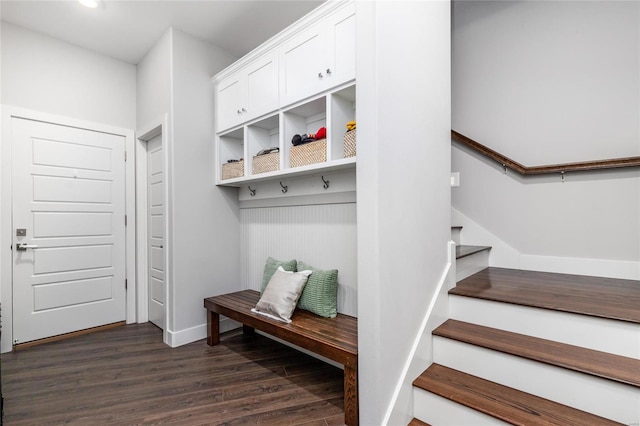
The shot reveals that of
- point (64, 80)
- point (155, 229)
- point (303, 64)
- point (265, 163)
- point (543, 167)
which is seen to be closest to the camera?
point (303, 64)

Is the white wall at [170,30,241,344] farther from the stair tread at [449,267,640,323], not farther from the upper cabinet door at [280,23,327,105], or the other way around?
the stair tread at [449,267,640,323]

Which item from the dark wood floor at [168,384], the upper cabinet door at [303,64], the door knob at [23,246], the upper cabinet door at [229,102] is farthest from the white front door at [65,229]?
the upper cabinet door at [303,64]

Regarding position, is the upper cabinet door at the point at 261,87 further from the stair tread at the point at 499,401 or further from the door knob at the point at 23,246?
the door knob at the point at 23,246

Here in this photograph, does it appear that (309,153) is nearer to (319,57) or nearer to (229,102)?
(319,57)

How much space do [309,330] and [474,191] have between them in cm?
201

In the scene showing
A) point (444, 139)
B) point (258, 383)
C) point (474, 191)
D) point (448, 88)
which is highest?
point (448, 88)

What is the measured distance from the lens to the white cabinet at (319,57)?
1883 millimetres

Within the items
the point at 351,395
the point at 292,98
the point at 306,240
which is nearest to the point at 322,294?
the point at 306,240

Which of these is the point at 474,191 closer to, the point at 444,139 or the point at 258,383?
the point at 444,139

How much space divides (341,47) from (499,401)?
6.80ft

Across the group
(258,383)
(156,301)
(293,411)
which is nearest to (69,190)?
(156,301)

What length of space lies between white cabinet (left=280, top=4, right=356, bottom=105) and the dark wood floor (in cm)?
199

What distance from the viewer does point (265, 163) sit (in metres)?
2.53

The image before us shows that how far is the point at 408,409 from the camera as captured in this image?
156cm
